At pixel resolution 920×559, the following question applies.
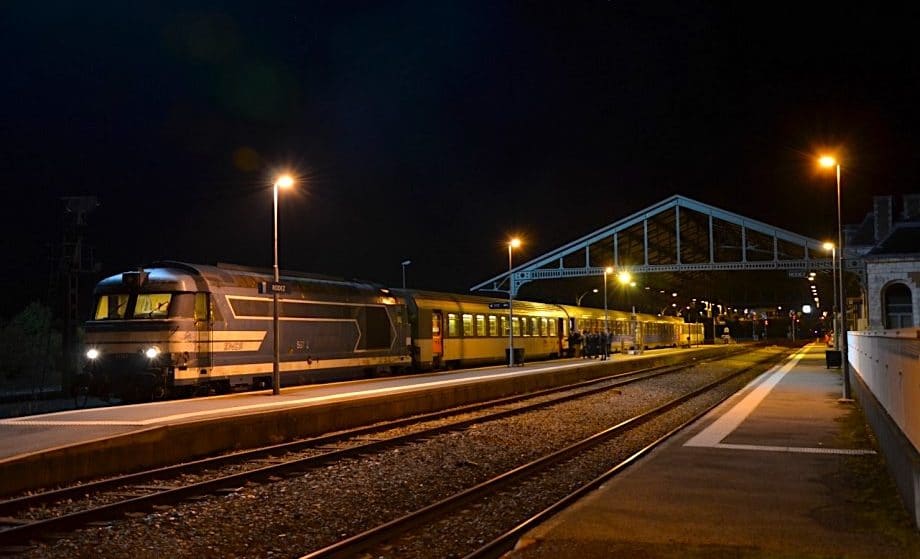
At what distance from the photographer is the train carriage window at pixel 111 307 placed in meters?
20.5

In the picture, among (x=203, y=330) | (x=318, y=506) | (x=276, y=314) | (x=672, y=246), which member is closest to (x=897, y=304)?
(x=276, y=314)

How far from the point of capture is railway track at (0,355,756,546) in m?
8.91

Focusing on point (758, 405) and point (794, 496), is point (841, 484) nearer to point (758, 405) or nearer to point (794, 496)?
point (794, 496)

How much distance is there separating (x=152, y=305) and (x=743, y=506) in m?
15.4

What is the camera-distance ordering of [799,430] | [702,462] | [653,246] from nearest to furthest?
[702,462]
[799,430]
[653,246]

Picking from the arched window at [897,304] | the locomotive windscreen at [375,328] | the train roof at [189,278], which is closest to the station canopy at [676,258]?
the arched window at [897,304]

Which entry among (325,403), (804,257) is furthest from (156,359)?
(804,257)

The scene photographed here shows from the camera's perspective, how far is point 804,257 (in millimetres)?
65000

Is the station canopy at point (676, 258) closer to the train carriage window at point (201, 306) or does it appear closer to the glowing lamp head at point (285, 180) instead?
the glowing lamp head at point (285, 180)

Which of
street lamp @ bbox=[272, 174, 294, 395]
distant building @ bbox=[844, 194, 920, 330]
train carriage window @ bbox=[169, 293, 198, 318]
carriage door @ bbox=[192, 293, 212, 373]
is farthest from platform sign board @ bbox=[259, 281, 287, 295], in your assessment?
distant building @ bbox=[844, 194, 920, 330]

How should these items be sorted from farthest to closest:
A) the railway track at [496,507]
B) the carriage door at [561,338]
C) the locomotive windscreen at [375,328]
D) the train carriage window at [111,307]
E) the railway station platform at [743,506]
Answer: the carriage door at [561,338], the locomotive windscreen at [375,328], the train carriage window at [111,307], the railway track at [496,507], the railway station platform at [743,506]

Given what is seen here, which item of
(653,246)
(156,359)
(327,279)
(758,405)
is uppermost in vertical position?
(653,246)

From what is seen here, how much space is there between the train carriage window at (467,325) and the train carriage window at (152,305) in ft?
57.8

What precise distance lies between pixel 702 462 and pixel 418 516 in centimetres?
488
